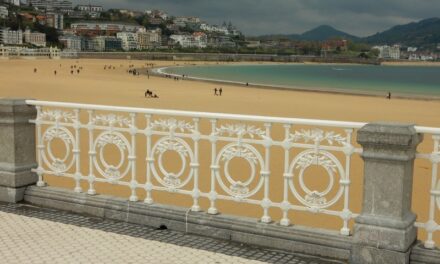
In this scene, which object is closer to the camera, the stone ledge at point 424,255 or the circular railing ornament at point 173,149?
the stone ledge at point 424,255

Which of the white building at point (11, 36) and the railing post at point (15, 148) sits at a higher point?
the white building at point (11, 36)

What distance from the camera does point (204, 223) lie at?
5367 mm

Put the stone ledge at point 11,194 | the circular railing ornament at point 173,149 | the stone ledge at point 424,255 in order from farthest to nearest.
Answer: the stone ledge at point 11,194
the circular railing ornament at point 173,149
the stone ledge at point 424,255

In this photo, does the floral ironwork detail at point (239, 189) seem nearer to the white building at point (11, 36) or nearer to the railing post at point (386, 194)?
the railing post at point (386, 194)

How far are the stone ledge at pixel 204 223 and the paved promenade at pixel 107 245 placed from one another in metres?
0.09

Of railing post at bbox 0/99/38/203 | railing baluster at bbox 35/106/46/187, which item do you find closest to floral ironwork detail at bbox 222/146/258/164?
railing baluster at bbox 35/106/46/187

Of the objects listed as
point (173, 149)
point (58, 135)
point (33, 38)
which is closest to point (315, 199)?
point (173, 149)

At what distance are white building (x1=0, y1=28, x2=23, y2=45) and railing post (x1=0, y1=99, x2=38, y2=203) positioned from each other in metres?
192

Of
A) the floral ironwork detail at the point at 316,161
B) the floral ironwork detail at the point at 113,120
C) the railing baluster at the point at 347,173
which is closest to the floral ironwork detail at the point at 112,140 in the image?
the floral ironwork detail at the point at 113,120

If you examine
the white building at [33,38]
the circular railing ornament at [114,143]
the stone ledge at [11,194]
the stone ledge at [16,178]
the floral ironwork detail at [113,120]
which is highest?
the white building at [33,38]

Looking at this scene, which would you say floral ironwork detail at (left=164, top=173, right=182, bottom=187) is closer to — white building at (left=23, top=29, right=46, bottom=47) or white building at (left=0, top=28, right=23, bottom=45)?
white building at (left=0, top=28, right=23, bottom=45)

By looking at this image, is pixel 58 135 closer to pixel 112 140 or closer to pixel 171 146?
pixel 112 140

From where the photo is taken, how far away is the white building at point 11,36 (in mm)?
186212

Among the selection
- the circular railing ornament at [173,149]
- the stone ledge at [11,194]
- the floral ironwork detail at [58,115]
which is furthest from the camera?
the stone ledge at [11,194]
